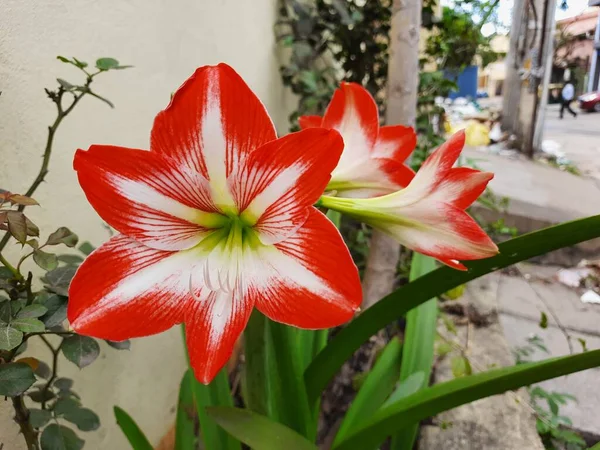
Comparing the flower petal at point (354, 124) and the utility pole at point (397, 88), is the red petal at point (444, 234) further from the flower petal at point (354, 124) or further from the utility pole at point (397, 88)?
the utility pole at point (397, 88)

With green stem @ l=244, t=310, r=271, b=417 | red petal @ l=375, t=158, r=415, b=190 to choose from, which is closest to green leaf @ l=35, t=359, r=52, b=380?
green stem @ l=244, t=310, r=271, b=417

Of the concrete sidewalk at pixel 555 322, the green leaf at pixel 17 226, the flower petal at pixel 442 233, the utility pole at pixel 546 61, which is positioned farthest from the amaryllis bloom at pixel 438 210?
the utility pole at pixel 546 61

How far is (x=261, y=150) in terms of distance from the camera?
0.31m

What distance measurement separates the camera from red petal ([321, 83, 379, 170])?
489 millimetres

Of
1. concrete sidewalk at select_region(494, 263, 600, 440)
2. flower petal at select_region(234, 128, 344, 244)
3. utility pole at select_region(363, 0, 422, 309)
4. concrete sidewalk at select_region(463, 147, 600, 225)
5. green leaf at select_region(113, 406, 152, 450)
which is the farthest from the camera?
concrete sidewalk at select_region(463, 147, 600, 225)

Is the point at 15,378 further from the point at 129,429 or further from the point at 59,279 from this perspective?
the point at 129,429

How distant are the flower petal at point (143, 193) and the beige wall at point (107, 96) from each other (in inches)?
12.7

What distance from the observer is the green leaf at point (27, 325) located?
1.26ft

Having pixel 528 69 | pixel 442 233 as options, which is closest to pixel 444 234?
pixel 442 233

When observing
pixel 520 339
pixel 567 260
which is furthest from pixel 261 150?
pixel 567 260

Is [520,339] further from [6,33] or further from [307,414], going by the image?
[6,33]

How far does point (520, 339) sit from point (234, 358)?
944 millimetres

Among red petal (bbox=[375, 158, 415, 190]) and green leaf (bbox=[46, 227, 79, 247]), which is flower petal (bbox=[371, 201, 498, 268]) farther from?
green leaf (bbox=[46, 227, 79, 247])

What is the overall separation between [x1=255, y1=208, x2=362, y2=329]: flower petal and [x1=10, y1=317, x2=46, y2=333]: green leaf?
0.66ft
